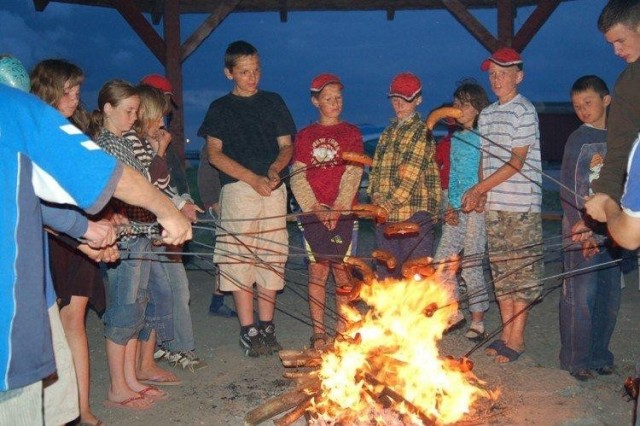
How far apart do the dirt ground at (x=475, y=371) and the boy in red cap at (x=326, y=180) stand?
1.71ft

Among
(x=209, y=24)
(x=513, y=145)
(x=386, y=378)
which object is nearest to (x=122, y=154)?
(x=386, y=378)

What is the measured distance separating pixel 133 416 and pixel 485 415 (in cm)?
232

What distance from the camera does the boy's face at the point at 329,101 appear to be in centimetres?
584

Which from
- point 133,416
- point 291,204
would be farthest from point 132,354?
point 291,204

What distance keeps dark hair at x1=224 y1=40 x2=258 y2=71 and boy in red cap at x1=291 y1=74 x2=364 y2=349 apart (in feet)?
1.97

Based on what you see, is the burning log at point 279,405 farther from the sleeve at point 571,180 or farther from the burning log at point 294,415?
the sleeve at point 571,180

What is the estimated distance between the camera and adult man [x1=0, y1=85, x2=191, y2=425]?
2.28 m

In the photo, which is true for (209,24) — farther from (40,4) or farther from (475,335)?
(475,335)

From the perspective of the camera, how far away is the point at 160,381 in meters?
5.22

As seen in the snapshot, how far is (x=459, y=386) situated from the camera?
411cm

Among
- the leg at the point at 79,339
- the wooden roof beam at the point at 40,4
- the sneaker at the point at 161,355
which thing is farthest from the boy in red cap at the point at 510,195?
the wooden roof beam at the point at 40,4

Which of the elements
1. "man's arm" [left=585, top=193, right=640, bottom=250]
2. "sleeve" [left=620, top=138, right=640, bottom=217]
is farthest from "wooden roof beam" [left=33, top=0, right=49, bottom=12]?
"sleeve" [left=620, top=138, right=640, bottom=217]

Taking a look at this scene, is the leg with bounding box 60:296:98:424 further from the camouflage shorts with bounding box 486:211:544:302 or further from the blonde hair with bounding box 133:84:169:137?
the camouflage shorts with bounding box 486:211:544:302

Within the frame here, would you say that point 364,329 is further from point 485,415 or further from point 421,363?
point 485,415
